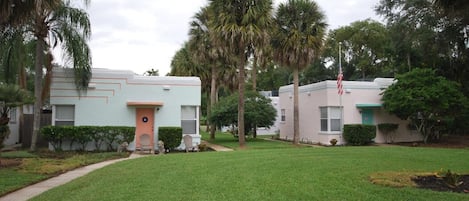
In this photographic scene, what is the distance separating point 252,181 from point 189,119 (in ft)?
37.8

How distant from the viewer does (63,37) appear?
55.5 feet

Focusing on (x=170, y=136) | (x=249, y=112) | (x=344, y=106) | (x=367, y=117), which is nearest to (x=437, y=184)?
(x=170, y=136)

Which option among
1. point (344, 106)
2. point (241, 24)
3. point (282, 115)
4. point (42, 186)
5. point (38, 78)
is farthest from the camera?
point (282, 115)

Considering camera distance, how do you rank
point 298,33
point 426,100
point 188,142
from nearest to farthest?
point 188,142 < point 426,100 < point 298,33

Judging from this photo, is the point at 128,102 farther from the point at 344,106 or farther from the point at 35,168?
the point at 344,106

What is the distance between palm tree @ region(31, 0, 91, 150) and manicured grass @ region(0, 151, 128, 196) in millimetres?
2153

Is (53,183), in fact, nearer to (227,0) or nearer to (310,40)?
(227,0)

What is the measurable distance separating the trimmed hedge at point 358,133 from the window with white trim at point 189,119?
8.89m

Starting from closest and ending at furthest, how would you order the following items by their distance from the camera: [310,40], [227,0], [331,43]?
[227,0], [310,40], [331,43]

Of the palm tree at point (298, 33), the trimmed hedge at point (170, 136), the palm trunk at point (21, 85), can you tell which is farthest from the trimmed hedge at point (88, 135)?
the palm tree at point (298, 33)

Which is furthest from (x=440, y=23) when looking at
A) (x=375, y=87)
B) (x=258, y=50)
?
(x=258, y=50)

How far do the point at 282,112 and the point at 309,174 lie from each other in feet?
61.5

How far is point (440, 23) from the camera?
2325 cm

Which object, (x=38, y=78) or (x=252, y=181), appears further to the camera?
(x=38, y=78)
